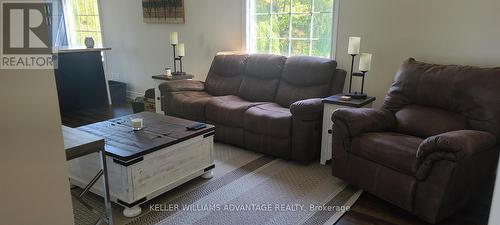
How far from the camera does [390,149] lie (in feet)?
7.14

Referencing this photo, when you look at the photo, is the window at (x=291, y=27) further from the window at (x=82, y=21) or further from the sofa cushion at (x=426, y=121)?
the window at (x=82, y=21)

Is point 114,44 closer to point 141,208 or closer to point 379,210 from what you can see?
point 141,208

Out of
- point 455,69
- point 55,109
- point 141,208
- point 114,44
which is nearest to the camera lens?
point 55,109

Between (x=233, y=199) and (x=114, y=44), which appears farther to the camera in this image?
(x=114, y=44)

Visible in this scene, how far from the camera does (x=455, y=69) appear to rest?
252 centimetres

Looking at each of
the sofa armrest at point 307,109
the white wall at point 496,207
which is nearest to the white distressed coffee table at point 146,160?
the sofa armrest at point 307,109

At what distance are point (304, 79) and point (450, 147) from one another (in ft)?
5.69

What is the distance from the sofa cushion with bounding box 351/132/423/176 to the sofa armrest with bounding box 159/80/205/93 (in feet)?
7.23

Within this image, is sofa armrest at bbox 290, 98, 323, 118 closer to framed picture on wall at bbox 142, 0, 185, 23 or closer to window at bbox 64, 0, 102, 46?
framed picture on wall at bbox 142, 0, 185, 23

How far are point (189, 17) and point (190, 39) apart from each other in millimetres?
293

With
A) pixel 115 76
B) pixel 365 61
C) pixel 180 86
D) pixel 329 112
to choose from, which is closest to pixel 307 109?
pixel 329 112

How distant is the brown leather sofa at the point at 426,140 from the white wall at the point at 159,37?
7.19 feet

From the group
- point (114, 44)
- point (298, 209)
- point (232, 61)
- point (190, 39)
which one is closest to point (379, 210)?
point (298, 209)

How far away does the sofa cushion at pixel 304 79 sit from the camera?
3320 mm
